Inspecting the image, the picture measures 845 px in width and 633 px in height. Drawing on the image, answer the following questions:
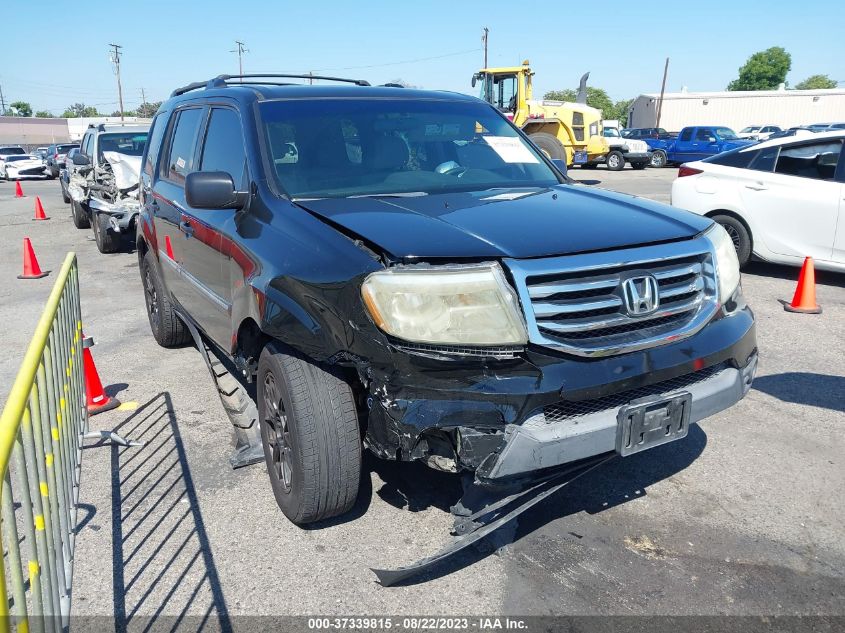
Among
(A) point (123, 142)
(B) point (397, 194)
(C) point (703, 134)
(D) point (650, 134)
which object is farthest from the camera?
(D) point (650, 134)

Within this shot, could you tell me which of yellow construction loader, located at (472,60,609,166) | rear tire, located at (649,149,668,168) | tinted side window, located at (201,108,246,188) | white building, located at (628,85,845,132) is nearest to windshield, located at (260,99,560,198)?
tinted side window, located at (201,108,246,188)

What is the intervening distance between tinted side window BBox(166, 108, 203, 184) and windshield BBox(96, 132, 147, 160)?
756 cm

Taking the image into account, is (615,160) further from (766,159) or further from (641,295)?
(641,295)

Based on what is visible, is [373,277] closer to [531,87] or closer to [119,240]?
[119,240]

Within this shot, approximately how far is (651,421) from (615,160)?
2748cm

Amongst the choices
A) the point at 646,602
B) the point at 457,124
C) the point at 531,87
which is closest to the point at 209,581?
the point at 646,602

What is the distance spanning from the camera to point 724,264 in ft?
10.2

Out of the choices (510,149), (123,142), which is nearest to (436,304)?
(510,149)

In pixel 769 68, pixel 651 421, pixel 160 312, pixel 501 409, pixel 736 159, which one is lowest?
pixel 160 312

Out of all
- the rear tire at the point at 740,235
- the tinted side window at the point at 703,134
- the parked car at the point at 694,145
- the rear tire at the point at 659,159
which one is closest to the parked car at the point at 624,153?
the rear tire at the point at 659,159

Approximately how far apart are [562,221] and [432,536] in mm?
1509

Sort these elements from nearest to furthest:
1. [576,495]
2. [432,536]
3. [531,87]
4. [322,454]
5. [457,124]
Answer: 1. [322,454]
2. [432,536]
3. [576,495]
4. [457,124]
5. [531,87]

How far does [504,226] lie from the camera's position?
2.82 meters

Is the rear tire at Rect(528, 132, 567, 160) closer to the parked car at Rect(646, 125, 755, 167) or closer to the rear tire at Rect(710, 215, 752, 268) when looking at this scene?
the parked car at Rect(646, 125, 755, 167)
